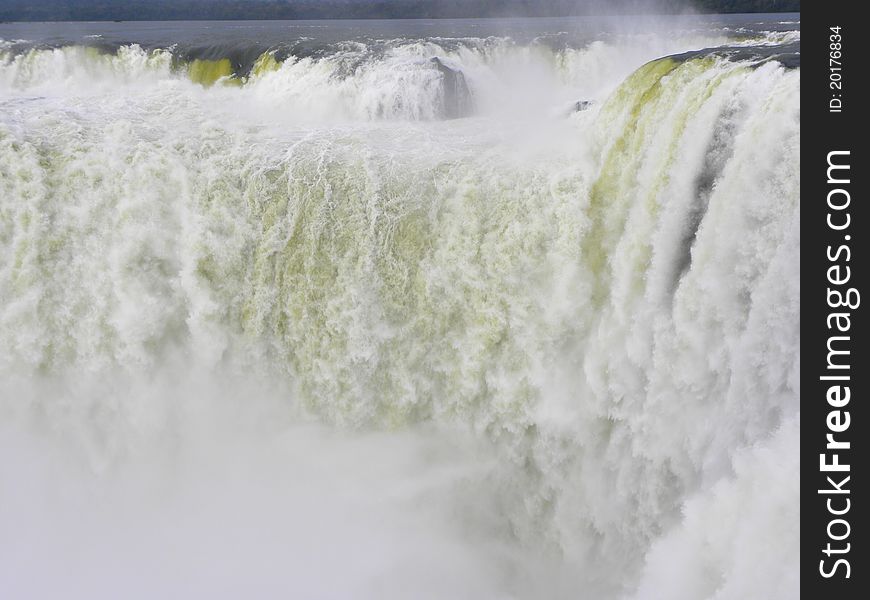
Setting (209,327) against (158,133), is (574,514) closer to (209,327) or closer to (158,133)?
(209,327)

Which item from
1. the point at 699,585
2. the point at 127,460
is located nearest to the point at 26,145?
the point at 127,460

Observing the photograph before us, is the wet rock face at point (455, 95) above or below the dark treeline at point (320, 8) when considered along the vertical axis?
below
